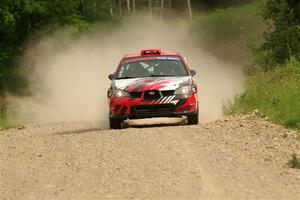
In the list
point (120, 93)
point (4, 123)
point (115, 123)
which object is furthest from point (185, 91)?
point (4, 123)

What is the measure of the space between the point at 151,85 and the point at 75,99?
13806 millimetres

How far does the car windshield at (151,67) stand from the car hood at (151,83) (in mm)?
509

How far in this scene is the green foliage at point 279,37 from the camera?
2756 cm

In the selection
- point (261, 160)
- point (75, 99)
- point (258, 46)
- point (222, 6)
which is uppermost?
point (261, 160)

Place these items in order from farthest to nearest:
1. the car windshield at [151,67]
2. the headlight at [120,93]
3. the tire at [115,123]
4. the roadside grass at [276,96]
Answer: the car windshield at [151,67] < the tire at [115,123] < the headlight at [120,93] < the roadside grass at [276,96]

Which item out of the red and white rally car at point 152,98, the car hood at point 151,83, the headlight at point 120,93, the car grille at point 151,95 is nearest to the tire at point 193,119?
the red and white rally car at point 152,98

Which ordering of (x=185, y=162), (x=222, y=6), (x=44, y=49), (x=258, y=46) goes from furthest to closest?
(x=222, y=6) < (x=44, y=49) < (x=258, y=46) < (x=185, y=162)

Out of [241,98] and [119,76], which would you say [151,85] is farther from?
[241,98]

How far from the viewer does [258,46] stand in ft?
96.1

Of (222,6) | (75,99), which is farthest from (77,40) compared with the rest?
(222,6)

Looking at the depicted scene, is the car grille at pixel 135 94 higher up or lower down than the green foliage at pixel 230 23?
higher up

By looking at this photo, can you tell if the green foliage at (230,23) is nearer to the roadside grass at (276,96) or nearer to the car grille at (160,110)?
the roadside grass at (276,96)

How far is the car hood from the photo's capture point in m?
18.1

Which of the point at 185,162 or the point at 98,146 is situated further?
the point at 98,146
